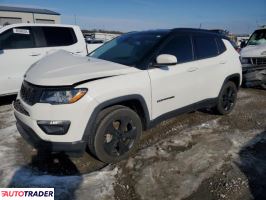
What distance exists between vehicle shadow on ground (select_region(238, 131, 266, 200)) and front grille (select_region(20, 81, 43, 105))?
2.63 meters

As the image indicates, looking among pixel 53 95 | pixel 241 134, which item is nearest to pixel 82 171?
pixel 53 95

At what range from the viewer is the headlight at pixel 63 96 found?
10.1 feet

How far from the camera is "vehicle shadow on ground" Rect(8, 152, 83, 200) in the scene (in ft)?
10.1

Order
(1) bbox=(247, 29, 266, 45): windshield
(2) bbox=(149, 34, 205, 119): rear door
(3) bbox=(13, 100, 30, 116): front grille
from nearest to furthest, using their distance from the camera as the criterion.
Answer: (3) bbox=(13, 100, 30, 116): front grille
(2) bbox=(149, 34, 205, 119): rear door
(1) bbox=(247, 29, 266, 45): windshield

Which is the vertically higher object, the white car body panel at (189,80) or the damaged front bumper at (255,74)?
the white car body panel at (189,80)

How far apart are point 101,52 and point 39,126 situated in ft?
6.21

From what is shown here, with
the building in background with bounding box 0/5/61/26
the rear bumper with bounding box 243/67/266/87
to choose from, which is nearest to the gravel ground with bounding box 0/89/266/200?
the rear bumper with bounding box 243/67/266/87

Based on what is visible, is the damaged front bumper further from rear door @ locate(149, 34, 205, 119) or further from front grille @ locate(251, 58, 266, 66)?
rear door @ locate(149, 34, 205, 119)

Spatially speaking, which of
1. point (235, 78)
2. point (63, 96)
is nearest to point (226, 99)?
point (235, 78)

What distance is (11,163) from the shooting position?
3664 mm

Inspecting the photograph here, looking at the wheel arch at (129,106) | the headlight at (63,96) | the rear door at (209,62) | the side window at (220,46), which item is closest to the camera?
the headlight at (63,96)

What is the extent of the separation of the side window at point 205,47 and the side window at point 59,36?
3608 millimetres

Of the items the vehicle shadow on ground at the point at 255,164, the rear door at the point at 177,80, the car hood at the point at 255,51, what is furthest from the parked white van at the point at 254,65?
the rear door at the point at 177,80

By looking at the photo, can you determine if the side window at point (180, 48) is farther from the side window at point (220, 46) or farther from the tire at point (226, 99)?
the tire at point (226, 99)
